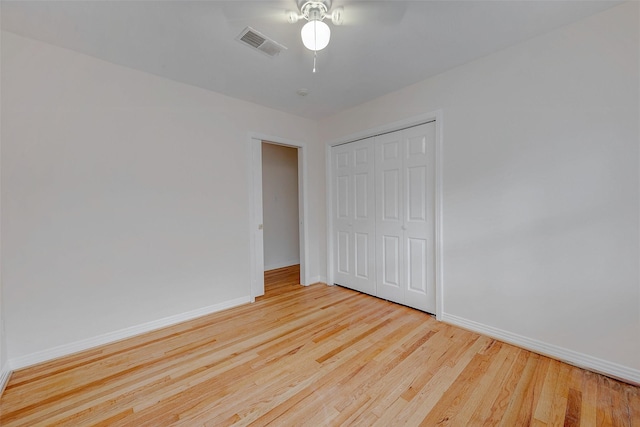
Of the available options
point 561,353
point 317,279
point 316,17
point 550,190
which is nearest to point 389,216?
point 550,190

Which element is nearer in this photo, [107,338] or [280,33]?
[280,33]

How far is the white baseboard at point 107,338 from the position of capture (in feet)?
6.24

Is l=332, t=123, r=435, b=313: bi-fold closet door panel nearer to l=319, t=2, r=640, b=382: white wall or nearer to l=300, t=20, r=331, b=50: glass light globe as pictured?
l=319, t=2, r=640, b=382: white wall

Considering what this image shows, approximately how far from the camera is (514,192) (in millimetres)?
2082

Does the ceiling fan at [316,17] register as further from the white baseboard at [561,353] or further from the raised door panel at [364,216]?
the white baseboard at [561,353]

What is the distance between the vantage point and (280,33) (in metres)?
1.90

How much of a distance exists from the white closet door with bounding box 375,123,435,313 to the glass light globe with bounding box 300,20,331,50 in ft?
4.92

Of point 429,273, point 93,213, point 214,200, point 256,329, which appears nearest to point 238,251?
point 214,200

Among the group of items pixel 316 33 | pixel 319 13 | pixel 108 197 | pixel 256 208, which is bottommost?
pixel 256 208

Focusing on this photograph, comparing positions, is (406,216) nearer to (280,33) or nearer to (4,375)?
(280,33)

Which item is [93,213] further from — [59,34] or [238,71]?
[238,71]

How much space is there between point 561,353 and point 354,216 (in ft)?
7.61

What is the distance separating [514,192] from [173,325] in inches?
136

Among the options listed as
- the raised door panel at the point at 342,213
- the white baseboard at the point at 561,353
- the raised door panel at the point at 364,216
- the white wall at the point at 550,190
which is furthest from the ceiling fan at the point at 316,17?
the white baseboard at the point at 561,353
